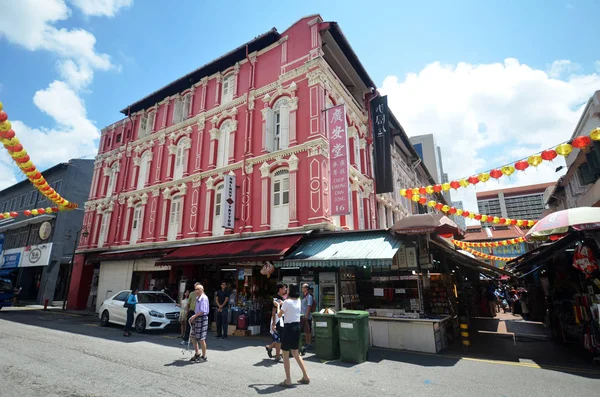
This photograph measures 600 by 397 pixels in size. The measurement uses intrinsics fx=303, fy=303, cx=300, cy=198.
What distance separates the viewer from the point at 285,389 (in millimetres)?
5449

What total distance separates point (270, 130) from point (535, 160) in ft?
36.2

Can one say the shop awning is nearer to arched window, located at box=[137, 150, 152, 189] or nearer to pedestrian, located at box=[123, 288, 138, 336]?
pedestrian, located at box=[123, 288, 138, 336]

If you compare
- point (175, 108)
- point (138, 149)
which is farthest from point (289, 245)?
point (138, 149)

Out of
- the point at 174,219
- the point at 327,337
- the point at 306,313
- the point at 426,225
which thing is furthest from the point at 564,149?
the point at 174,219

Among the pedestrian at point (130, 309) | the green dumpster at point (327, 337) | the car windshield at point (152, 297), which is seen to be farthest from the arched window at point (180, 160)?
the green dumpster at point (327, 337)

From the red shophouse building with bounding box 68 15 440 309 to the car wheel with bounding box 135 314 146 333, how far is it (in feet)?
9.36

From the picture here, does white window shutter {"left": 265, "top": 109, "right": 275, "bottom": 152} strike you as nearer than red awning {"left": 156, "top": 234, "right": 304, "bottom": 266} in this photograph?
No

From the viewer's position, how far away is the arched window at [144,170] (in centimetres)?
2074

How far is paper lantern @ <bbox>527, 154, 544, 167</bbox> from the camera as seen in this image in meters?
9.11

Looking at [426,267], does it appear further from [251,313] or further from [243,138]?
[243,138]

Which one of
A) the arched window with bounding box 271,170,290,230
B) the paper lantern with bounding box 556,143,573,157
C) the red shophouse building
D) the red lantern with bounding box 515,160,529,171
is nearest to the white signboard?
the red shophouse building

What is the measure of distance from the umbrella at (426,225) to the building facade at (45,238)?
92.4ft

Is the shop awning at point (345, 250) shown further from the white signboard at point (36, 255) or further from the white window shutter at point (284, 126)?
the white signboard at point (36, 255)

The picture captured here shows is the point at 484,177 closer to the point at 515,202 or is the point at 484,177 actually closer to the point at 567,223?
the point at 567,223
